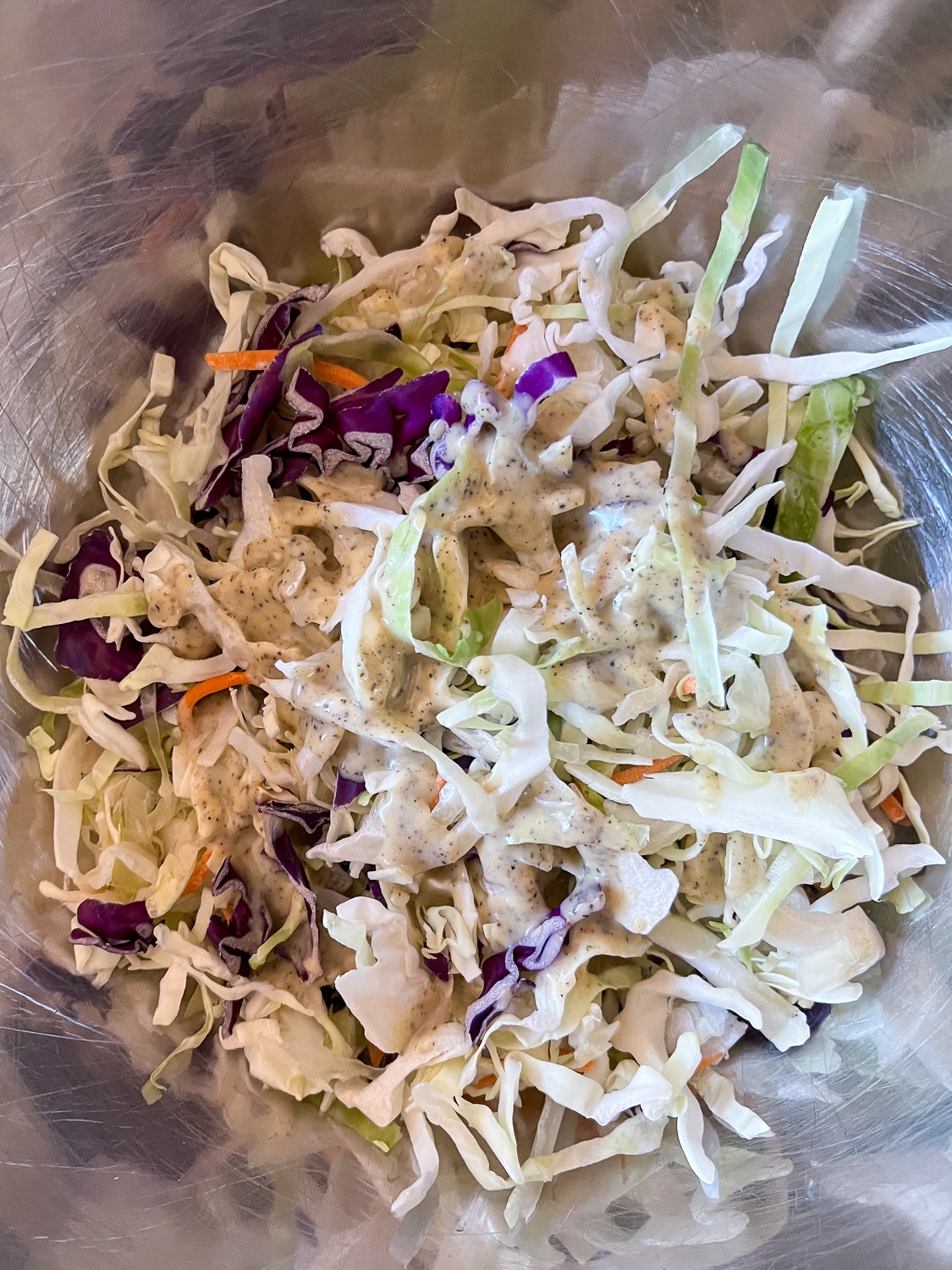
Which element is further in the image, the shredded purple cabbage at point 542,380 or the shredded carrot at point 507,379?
the shredded carrot at point 507,379

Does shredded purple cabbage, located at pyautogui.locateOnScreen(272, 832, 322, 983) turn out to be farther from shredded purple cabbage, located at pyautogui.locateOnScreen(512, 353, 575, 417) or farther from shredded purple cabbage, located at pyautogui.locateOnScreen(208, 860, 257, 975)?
shredded purple cabbage, located at pyautogui.locateOnScreen(512, 353, 575, 417)

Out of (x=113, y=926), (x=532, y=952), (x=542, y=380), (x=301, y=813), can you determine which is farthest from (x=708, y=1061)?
(x=542, y=380)

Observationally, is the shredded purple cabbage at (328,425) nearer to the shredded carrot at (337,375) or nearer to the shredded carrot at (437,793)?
the shredded carrot at (337,375)

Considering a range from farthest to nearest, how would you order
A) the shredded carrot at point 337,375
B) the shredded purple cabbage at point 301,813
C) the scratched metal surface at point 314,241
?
1. the shredded carrot at point 337,375
2. the shredded purple cabbage at point 301,813
3. the scratched metal surface at point 314,241

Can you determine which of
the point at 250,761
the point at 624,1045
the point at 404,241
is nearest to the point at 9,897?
the point at 250,761

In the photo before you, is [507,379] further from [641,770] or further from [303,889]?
[303,889]

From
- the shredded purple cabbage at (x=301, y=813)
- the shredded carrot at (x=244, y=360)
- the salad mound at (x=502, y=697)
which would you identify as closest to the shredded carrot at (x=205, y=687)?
the salad mound at (x=502, y=697)
